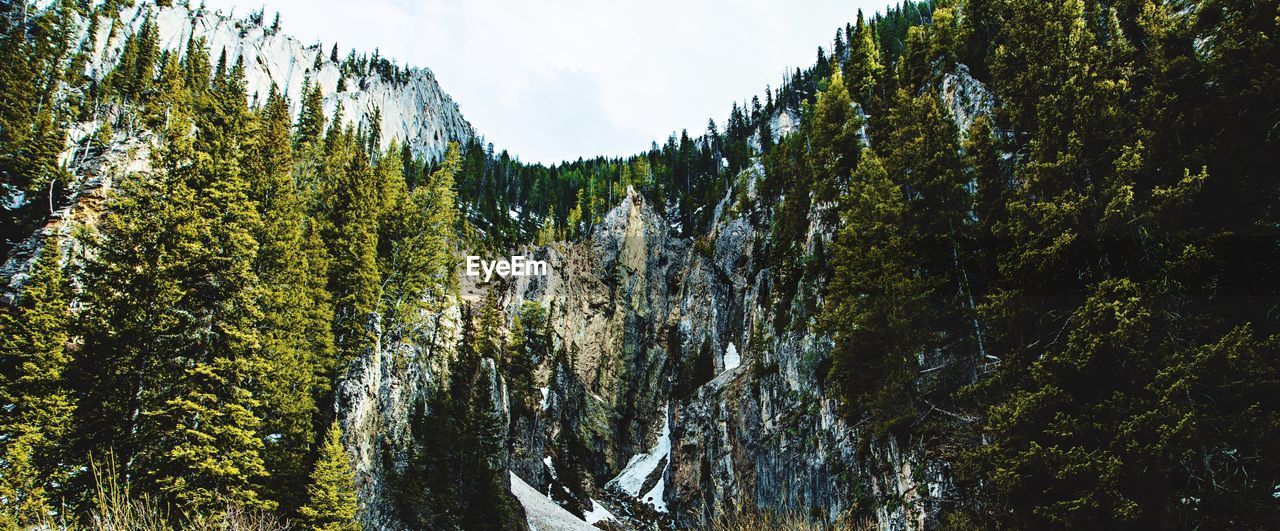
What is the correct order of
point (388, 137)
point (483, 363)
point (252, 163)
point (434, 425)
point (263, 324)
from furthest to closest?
point (388, 137) → point (483, 363) → point (434, 425) → point (252, 163) → point (263, 324)

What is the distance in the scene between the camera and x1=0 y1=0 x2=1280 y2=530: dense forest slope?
14508 mm

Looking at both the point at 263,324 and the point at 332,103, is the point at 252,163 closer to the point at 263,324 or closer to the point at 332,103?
the point at 263,324

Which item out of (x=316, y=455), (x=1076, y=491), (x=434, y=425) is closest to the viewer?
(x=1076, y=491)

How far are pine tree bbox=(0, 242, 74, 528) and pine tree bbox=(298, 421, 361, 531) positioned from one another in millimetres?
8594

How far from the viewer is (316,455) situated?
25.9 meters

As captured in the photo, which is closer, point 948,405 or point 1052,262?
point 1052,262

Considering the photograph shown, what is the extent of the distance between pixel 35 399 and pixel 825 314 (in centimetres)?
2889

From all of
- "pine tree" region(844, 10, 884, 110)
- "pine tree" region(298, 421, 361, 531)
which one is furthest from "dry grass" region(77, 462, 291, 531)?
"pine tree" region(844, 10, 884, 110)

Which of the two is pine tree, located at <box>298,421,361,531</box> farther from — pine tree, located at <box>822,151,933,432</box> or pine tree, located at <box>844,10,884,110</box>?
pine tree, located at <box>844,10,884,110</box>

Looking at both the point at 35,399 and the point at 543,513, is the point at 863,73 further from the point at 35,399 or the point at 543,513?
the point at 35,399

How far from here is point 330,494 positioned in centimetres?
2438

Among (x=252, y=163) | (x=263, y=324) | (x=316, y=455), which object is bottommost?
(x=316, y=455)

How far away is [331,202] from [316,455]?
1796 centimetres

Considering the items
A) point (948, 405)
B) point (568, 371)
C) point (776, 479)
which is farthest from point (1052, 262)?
point (568, 371)
